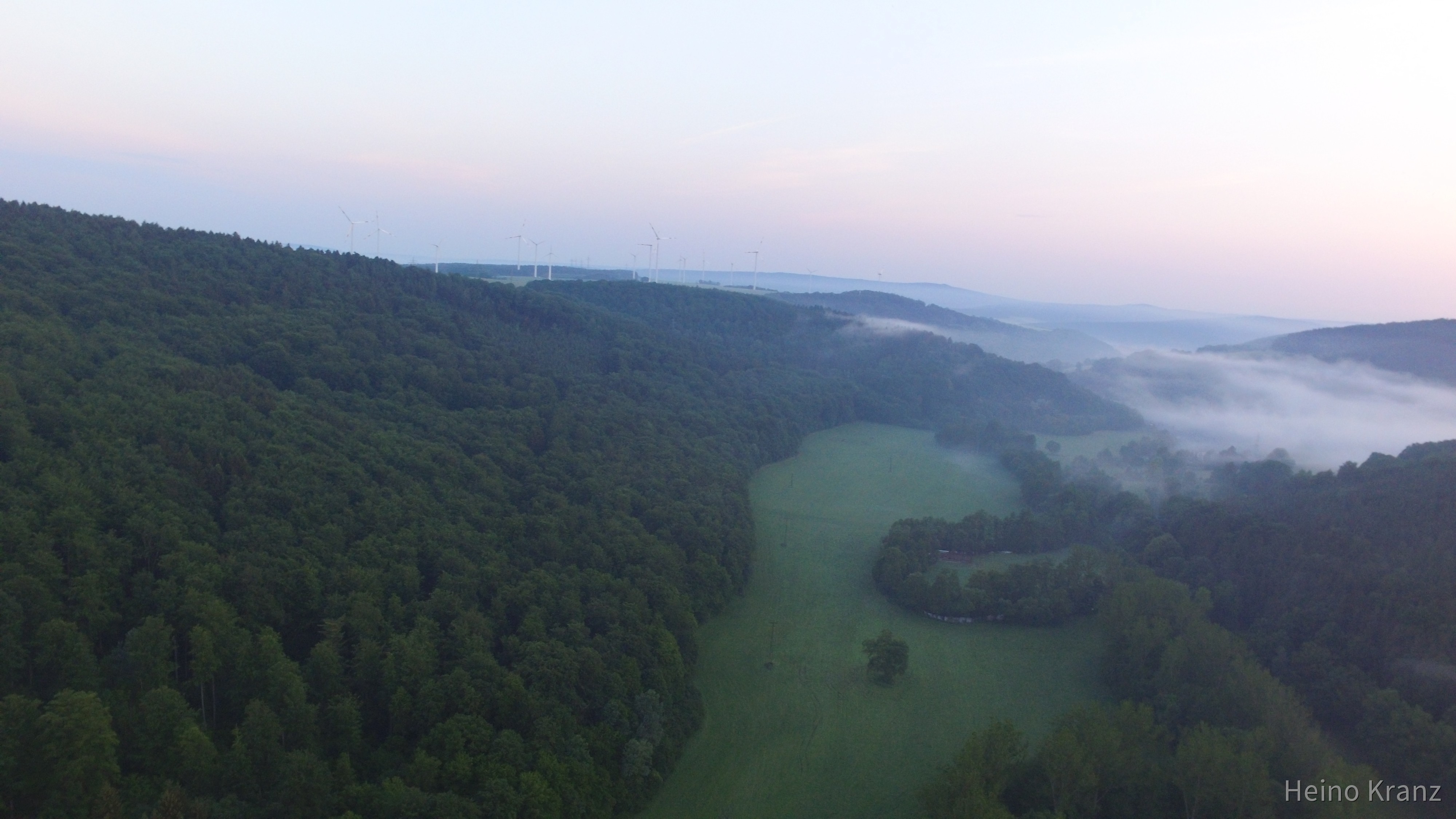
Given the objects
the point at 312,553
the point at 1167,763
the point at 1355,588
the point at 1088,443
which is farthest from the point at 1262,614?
the point at 1088,443

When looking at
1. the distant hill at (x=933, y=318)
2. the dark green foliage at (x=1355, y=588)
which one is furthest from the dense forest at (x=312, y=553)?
the distant hill at (x=933, y=318)

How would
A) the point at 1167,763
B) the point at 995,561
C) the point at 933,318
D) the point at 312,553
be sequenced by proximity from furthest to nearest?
1. the point at 933,318
2. the point at 995,561
3. the point at 312,553
4. the point at 1167,763

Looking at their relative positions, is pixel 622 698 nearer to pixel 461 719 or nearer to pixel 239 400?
pixel 461 719

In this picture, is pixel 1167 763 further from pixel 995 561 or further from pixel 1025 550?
pixel 1025 550

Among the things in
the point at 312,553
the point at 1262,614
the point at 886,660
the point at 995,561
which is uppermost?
the point at 312,553

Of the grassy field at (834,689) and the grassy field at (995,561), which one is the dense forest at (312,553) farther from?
the grassy field at (995,561)

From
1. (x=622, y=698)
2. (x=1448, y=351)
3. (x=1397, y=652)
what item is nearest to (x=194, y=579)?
(x=622, y=698)
